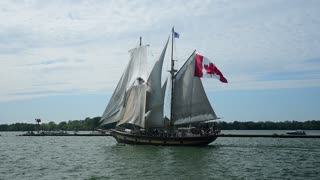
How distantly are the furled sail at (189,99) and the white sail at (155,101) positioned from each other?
6.96 ft

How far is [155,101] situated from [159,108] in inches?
48.8

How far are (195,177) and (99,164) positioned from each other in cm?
1287

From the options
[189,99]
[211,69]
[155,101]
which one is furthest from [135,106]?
[211,69]

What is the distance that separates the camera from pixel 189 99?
69.0 metres

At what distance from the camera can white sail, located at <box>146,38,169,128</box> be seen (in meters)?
71.7

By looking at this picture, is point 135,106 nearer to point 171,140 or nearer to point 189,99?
point 171,140

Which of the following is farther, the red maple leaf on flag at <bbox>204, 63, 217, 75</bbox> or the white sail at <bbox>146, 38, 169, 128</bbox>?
the white sail at <bbox>146, 38, 169, 128</bbox>

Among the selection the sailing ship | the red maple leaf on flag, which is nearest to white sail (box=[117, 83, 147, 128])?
the sailing ship

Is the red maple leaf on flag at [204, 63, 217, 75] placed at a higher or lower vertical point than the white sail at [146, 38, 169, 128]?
higher

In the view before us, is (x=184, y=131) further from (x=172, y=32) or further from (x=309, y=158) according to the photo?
(x=309, y=158)

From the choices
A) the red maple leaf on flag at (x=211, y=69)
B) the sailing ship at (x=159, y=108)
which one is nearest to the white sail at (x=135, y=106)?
the sailing ship at (x=159, y=108)

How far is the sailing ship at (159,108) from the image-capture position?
223 ft

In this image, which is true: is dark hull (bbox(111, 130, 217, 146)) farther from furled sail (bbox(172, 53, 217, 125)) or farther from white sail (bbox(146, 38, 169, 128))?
furled sail (bbox(172, 53, 217, 125))

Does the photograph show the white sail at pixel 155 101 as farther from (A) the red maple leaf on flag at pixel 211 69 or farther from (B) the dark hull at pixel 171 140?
(A) the red maple leaf on flag at pixel 211 69
